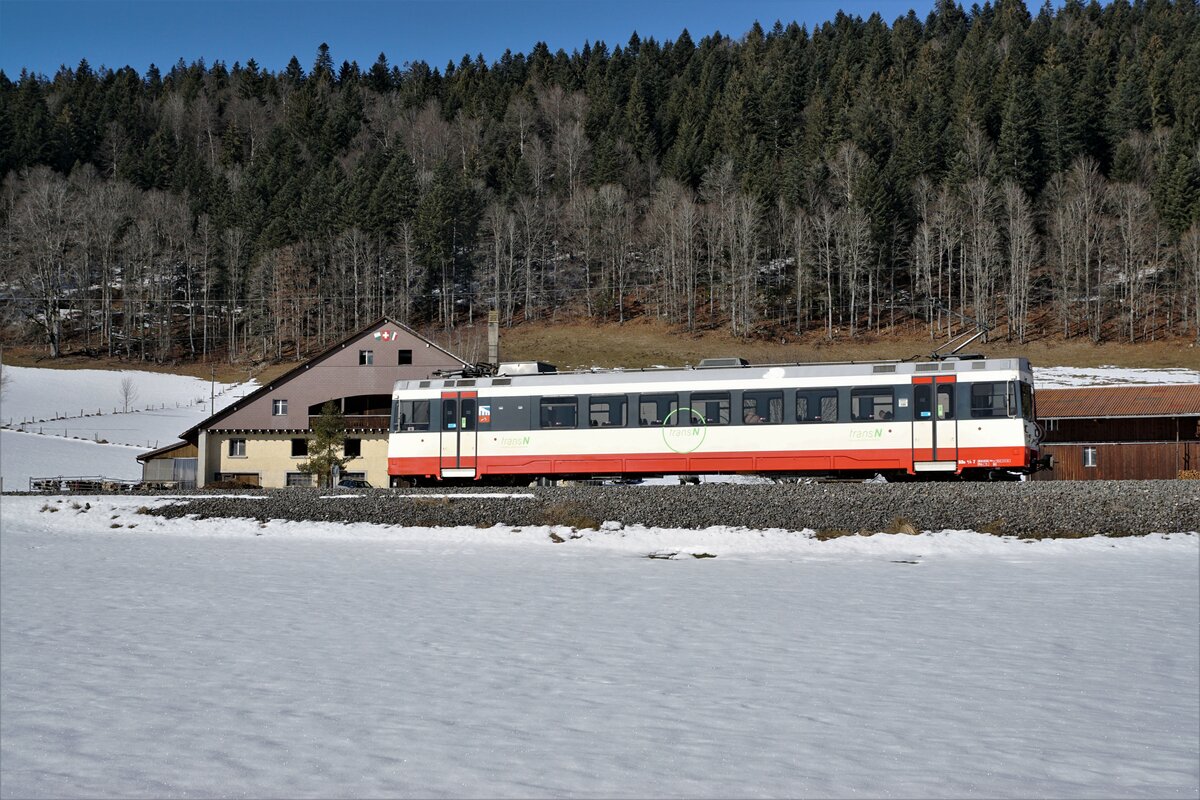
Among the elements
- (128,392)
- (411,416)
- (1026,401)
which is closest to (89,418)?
(128,392)

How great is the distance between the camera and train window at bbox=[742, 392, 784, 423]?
86.9 ft

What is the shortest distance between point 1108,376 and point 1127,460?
2649 cm

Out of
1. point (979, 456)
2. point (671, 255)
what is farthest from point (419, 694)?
point (671, 255)

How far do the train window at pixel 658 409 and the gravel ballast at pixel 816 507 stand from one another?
2353mm

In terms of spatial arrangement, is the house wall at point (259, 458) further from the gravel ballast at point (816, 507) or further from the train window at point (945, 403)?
the train window at point (945, 403)

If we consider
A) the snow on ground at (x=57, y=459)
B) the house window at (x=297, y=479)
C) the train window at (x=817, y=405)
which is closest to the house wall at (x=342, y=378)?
the house window at (x=297, y=479)

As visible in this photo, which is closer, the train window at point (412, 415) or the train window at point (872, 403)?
the train window at point (872, 403)

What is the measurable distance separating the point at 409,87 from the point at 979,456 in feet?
466

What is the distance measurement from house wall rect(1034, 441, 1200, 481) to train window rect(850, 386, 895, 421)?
15.6 m

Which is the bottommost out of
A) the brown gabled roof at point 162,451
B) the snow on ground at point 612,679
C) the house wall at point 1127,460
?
the snow on ground at point 612,679

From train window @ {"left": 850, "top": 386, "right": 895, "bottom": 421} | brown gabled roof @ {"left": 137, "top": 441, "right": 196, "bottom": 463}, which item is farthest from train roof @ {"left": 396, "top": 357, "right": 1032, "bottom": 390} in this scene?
brown gabled roof @ {"left": 137, "top": 441, "right": 196, "bottom": 463}

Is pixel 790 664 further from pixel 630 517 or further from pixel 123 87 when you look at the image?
pixel 123 87

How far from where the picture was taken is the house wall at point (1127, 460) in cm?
3672

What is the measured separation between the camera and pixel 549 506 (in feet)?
84.2
